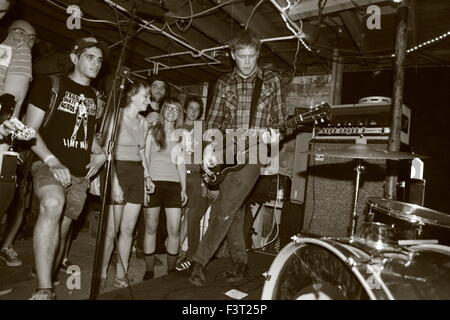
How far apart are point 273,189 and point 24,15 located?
4549mm

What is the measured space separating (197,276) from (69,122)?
5.38 ft

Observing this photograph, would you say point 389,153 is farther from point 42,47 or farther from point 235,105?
point 42,47

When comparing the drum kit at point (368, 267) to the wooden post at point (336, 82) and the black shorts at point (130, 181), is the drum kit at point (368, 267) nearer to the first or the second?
the black shorts at point (130, 181)

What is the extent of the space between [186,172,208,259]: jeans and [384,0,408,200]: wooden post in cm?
210

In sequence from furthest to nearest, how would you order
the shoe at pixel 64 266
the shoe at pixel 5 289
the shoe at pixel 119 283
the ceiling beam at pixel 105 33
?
the ceiling beam at pixel 105 33 < the shoe at pixel 64 266 < the shoe at pixel 119 283 < the shoe at pixel 5 289

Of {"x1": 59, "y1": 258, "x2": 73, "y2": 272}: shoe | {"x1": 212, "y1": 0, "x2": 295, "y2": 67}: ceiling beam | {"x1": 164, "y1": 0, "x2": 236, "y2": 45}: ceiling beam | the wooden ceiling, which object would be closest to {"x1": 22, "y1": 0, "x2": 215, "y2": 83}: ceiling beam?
the wooden ceiling

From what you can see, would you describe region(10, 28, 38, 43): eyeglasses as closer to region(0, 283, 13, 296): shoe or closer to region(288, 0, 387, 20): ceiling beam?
region(0, 283, 13, 296): shoe

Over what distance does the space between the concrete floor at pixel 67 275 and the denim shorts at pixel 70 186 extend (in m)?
0.69

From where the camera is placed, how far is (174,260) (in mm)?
3334

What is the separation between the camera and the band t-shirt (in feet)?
7.86

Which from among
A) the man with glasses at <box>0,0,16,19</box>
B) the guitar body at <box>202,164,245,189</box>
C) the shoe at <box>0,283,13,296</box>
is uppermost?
the man with glasses at <box>0,0,16,19</box>

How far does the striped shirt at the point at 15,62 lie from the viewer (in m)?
2.25

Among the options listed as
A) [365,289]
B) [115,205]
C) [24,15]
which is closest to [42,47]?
[24,15]

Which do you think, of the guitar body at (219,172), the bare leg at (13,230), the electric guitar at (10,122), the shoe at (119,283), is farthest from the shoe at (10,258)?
the guitar body at (219,172)
